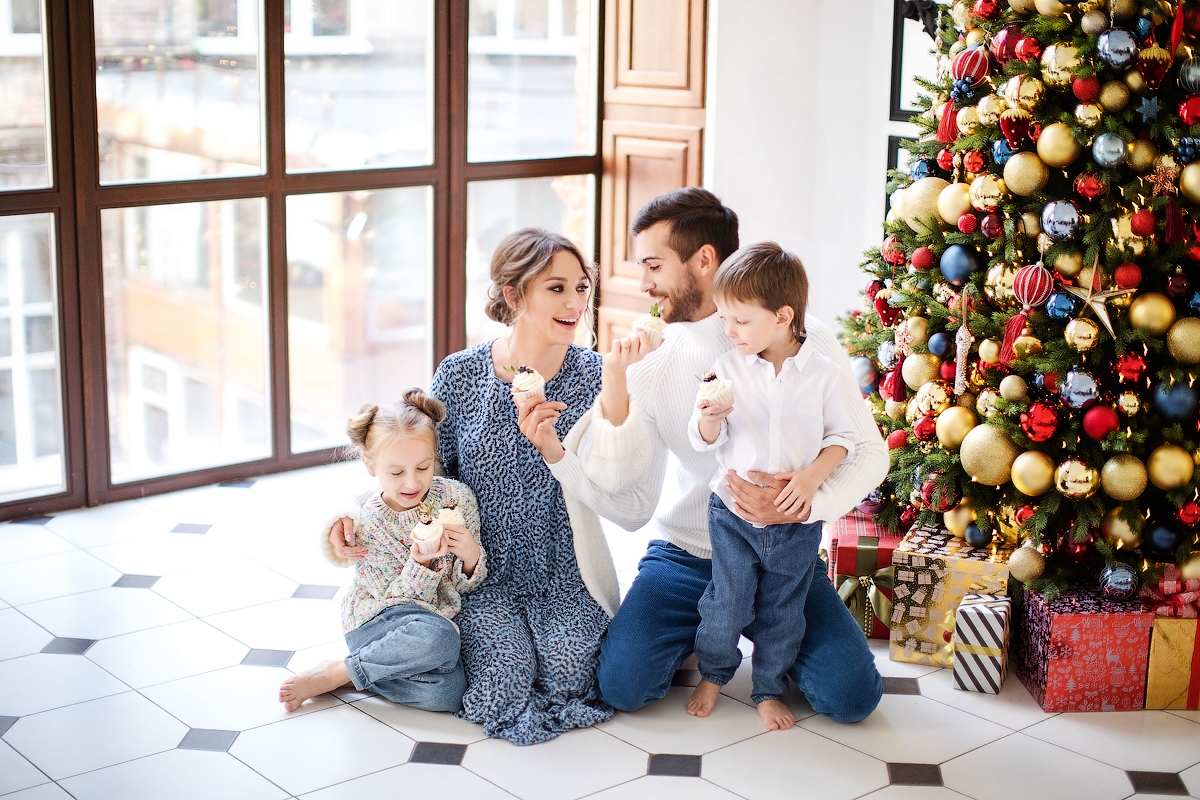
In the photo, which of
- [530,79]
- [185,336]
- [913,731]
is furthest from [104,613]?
[530,79]

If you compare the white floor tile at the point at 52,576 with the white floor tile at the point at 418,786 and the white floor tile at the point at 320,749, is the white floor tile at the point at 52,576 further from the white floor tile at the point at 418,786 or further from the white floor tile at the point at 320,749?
the white floor tile at the point at 418,786

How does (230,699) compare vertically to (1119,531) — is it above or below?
below

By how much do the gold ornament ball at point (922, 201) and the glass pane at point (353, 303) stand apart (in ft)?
8.12

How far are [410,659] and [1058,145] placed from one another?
1971 millimetres

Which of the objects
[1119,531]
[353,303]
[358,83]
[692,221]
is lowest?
[1119,531]

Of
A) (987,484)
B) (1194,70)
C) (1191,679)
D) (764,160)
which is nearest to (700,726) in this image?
(987,484)

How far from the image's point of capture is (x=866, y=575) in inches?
144

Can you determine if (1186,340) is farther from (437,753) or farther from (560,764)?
(437,753)

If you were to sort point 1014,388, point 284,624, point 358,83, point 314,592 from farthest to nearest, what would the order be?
point 358,83, point 314,592, point 284,624, point 1014,388

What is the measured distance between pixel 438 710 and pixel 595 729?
39 centimetres

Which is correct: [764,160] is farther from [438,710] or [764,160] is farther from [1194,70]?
[438,710]

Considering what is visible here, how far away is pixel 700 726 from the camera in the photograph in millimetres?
3203

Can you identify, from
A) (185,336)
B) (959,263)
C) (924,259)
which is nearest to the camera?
(959,263)

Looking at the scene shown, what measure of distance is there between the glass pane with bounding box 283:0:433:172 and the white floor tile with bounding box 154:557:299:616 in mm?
1724
